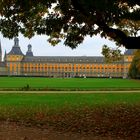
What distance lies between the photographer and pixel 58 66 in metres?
168

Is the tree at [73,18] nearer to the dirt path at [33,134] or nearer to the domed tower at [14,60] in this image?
the dirt path at [33,134]

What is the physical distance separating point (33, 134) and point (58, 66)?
156773 millimetres

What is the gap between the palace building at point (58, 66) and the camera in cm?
16465

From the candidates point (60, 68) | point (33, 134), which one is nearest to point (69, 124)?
point (33, 134)

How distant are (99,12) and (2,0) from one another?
3.58 m

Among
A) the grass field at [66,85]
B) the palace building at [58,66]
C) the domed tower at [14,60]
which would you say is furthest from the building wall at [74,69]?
the grass field at [66,85]

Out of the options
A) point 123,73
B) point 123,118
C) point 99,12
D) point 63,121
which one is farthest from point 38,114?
point 123,73

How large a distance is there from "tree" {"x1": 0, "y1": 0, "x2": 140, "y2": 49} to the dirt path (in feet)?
8.49

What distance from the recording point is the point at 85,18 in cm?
1127

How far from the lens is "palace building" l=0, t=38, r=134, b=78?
540 ft

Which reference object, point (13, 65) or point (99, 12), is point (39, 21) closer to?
point (99, 12)

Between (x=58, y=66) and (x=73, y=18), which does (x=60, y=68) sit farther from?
(x=73, y=18)

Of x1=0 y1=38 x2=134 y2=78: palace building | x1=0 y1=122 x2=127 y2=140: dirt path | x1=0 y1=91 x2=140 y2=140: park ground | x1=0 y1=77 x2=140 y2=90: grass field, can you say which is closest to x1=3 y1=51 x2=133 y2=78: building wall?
x1=0 y1=38 x2=134 y2=78: palace building

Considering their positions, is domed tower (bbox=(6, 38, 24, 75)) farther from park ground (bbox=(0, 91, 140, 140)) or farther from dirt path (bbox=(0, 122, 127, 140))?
dirt path (bbox=(0, 122, 127, 140))
